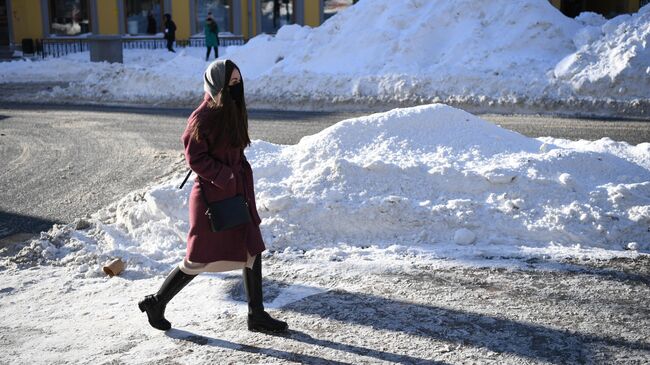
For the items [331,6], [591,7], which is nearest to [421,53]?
[331,6]

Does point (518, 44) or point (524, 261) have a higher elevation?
point (518, 44)

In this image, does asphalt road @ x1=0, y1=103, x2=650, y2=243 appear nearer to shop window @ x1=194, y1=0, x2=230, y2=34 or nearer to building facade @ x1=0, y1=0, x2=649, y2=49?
building facade @ x1=0, y1=0, x2=649, y2=49

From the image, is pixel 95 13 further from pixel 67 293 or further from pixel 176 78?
pixel 67 293

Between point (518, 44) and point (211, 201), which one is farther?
point (518, 44)

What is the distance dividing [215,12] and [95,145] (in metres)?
22.3

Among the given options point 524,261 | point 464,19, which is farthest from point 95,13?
point 524,261

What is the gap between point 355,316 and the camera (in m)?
5.06

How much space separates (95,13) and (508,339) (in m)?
31.0

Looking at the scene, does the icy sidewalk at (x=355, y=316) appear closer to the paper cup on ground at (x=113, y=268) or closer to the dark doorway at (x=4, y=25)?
the paper cup on ground at (x=113, y=268)

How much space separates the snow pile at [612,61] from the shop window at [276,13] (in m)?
18.5

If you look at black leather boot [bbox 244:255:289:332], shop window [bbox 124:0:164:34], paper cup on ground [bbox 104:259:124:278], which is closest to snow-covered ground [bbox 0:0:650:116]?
paper cup on ground [bbox 104:259:124:278]

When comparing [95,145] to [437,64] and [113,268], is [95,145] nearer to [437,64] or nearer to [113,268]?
[113,268]

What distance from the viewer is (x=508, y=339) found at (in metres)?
4.65

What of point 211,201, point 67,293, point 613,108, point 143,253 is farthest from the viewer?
point 613,108
